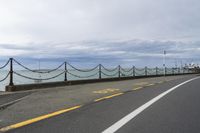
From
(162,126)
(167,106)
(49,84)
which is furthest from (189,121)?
(49,84)

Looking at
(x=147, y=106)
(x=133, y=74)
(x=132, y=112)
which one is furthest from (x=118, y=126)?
(x=133, y=74)

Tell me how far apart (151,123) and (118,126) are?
851mm

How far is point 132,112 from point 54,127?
278 cm

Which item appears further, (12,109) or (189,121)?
(12,109)

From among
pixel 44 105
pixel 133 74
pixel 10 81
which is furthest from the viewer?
pixel 133 74

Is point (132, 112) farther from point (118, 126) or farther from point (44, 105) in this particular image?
point (44, 105)

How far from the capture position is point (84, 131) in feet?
21.2

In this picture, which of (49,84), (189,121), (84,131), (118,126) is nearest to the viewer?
(84,131)

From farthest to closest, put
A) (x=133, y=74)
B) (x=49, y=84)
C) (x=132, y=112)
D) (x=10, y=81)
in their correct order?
1. (x=133, y=74)
2. (x=49, y=84)
3. (x=10, y=81)
4. (x=132, y=112)

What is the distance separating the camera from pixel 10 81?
47.9 ft

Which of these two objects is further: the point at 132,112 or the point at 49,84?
the point at 49,84

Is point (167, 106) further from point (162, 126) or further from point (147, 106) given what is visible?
point (162, 126)

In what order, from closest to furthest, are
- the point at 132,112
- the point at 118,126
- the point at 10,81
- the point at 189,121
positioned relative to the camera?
the point at 118,126 → the point at 189,121 → the point at 132,112 → the point at 10,81

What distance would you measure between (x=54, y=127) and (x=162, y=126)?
234cm
